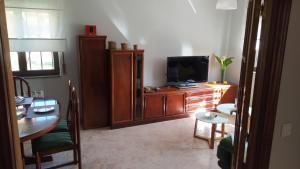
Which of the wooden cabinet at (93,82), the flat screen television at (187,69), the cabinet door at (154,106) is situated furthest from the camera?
the flat screen television at (187,69)

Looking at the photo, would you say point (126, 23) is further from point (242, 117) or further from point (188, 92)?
point (242, 117)

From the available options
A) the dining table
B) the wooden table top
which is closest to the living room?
the dining table

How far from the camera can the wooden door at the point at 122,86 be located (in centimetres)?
380

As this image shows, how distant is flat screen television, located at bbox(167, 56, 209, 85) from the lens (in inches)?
180

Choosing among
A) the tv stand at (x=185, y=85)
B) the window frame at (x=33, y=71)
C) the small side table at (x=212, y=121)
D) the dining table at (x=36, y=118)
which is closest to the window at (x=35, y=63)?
the window frame at (x=33, y=71)

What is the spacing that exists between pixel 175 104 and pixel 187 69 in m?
0.78

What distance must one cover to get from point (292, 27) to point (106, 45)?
10.3 ft

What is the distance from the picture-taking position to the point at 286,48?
1437mm

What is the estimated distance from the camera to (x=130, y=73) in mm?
3934

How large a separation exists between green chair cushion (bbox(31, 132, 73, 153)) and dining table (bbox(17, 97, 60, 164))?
0.69 feet

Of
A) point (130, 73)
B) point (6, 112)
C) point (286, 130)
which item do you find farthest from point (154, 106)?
point (6, 112)

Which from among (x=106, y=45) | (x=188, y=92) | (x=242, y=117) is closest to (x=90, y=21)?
(x=106, y=45)

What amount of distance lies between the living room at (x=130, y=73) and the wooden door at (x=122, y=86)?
0.02 metres

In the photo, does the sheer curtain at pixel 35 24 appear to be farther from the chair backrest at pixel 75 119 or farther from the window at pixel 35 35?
the chair backrest at pixel 75 119
